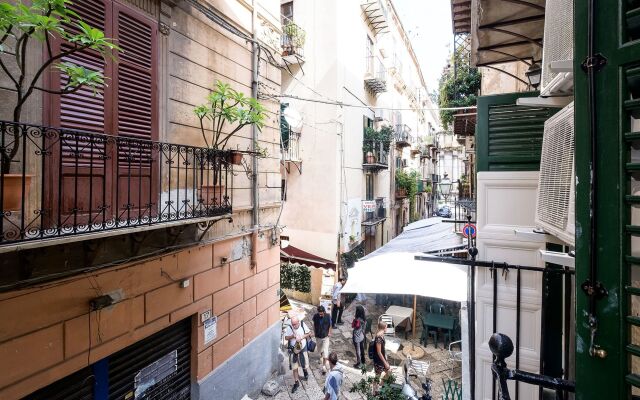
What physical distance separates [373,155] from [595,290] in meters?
19.0

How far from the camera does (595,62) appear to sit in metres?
1.51

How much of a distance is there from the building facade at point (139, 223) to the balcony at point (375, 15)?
1211 centimetres

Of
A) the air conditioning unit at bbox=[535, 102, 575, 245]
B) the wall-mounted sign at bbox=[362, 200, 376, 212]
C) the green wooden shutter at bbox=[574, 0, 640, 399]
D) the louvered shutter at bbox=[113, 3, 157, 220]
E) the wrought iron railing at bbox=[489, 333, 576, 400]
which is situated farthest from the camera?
the wall-mounted sign at bbox=[362, 200, 376, 212]

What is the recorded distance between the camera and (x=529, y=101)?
9.61 ft

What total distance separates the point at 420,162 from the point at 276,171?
31.1 meters

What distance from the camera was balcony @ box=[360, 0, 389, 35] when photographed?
1894 cm

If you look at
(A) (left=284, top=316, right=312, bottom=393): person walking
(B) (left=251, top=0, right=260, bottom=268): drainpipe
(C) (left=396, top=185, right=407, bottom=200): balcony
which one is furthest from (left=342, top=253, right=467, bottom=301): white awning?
(C) (left=396, top=185, right=407, bottom=200): balcony

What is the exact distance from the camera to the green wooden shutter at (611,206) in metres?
1.42

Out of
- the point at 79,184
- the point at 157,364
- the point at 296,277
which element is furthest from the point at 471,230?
the point at 296,277

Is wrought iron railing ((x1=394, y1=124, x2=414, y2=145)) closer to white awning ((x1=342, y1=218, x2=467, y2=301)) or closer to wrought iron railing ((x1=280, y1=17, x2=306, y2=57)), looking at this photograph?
wrought iron railing ((x1=280, y1=17, x2=306, y2=57))

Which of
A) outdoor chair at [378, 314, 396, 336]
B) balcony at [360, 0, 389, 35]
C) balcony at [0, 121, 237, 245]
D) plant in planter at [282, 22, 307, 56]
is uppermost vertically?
balcony at [360, 0, 389, 35]

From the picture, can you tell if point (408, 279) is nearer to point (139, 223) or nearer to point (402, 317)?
point (402, 317)

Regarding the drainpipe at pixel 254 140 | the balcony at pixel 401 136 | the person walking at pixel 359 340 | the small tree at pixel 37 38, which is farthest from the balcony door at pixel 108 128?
the balcony at pixel 401 136

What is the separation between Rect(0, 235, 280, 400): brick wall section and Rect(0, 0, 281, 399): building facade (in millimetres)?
20
